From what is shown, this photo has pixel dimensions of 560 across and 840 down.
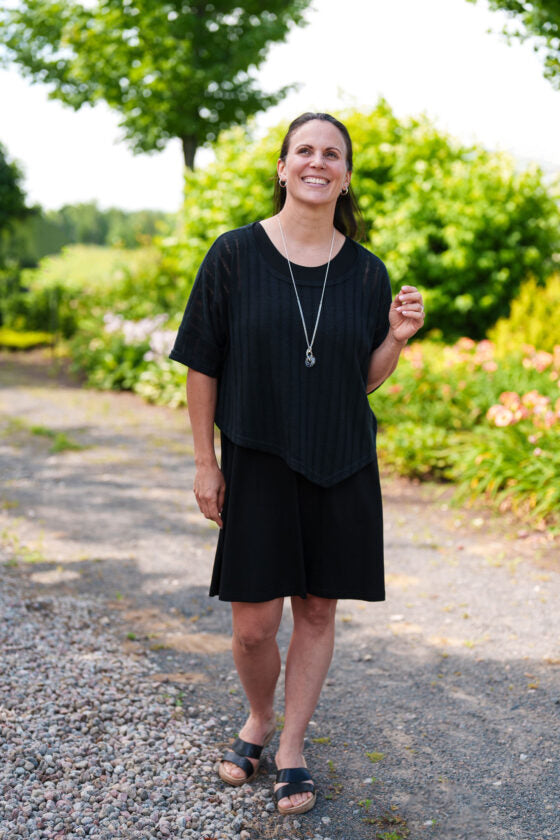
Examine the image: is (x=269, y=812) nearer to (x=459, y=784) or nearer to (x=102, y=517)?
(x=459, y=784)

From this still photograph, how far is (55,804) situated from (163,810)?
1.02 ft

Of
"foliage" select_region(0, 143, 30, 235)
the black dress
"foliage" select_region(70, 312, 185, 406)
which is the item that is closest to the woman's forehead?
the black dress

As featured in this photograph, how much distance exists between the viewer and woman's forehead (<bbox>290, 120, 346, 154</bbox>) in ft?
7.47

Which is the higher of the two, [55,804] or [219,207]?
[219,207]

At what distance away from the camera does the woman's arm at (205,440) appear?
2.35 m

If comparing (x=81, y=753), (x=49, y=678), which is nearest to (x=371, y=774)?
(x=81, y=753)

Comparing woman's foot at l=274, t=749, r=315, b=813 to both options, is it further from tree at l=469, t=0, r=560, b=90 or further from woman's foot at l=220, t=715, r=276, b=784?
tree at l=469, t=0, r=560, b=90

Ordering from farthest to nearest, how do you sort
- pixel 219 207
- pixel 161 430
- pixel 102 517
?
pixel 219 207 → pixel 161 430 → pixel 102 517

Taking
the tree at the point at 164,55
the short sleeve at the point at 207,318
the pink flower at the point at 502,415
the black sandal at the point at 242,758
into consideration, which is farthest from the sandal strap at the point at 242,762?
the tree at the point at 164,55

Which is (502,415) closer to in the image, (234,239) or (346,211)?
(346,211)

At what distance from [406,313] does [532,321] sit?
18.8ft

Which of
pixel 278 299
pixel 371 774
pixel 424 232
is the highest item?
pixel 424 232

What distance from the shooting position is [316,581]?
2.35 m

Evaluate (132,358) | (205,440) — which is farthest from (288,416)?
(132,358)
